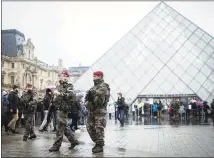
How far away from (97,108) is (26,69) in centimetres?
5712

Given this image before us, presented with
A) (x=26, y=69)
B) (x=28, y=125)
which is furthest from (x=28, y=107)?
(x=26, y=69)

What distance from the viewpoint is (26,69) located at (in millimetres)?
61438

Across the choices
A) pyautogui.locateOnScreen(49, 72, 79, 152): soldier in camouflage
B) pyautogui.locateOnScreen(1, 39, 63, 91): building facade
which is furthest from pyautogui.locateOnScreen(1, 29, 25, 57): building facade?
pyautogui.locateOnScreen(49, 72, 79, 152): soldier in camouflage

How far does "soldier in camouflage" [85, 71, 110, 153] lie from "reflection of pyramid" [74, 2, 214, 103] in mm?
16175

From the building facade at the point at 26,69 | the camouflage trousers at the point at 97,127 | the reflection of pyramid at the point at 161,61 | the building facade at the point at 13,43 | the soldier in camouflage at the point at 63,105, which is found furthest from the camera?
the building facade at the point at 26,69

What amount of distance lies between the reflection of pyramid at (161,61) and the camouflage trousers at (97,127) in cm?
1618

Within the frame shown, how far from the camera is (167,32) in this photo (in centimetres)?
2631

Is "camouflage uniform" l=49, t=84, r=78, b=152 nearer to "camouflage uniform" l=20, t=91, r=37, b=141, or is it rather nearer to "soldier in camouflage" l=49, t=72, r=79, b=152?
"soldier in camouflage" l=49, t=72, r=79, b=152

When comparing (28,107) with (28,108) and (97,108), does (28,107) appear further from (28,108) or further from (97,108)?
(97,108)

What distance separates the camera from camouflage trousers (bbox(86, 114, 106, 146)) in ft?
19.5

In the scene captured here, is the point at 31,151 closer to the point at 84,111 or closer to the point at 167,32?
the point at 84,111

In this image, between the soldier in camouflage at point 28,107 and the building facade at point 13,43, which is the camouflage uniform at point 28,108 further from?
the building facade at point 13,43

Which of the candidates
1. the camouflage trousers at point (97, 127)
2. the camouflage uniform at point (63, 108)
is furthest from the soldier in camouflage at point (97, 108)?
the camouflage uniform at point (63, 108)

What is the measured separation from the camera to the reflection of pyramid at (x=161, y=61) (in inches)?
887
